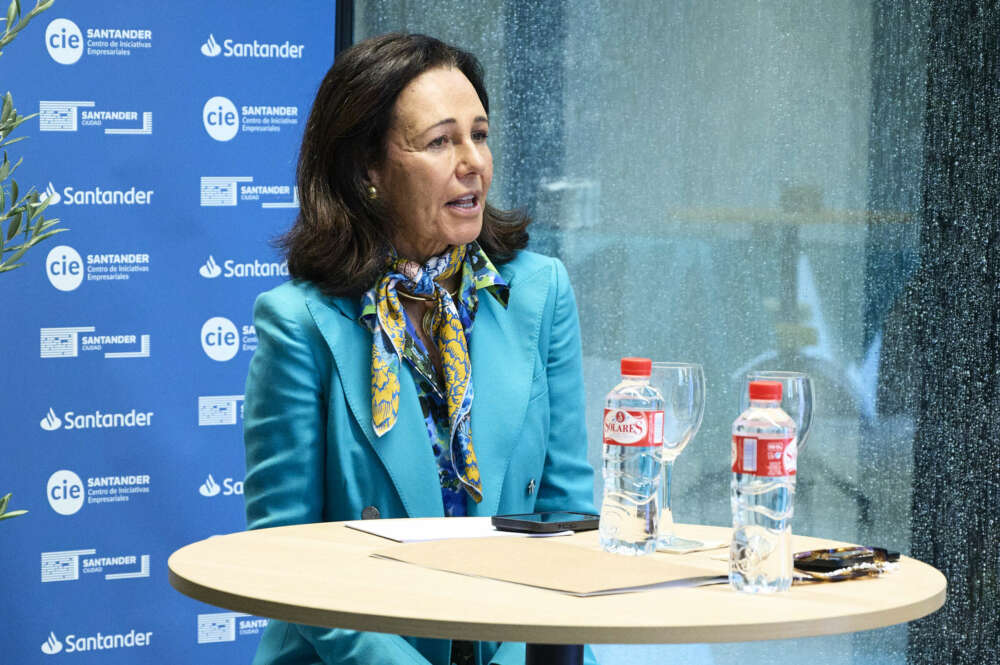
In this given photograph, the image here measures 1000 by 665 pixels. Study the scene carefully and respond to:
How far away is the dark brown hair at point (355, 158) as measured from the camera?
225 cm

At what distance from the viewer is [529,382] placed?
2.15 meters

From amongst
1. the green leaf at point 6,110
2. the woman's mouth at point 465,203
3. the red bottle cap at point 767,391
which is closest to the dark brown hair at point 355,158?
the woman's mouth at point 465,203

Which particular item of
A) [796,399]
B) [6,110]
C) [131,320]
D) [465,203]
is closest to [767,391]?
[796,399]

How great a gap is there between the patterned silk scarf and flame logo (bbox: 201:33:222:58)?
1.55m

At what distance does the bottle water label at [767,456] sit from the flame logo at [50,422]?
2.52 m

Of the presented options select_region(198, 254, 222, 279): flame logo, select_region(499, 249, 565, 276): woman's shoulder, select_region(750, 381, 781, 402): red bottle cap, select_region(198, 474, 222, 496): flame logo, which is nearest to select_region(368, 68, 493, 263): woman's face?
select_region(499, 249, 565, 276): woman's shoulder

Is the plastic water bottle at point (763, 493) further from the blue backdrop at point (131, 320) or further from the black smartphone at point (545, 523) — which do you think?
the blue backdrop at point (131, 320)

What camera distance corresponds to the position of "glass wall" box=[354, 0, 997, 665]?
341 centimetres

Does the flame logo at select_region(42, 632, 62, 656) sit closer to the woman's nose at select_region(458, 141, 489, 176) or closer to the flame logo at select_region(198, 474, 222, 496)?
the flame logo at select_region(198, 474, 222, 496)

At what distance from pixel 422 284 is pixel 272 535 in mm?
691

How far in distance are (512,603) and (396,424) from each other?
857mm

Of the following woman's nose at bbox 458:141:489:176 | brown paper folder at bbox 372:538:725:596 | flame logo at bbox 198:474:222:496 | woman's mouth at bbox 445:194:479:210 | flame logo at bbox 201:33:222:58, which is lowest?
flame logo at bbox 198:474:222:496

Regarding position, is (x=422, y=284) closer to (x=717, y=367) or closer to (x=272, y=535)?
(x=272, y=535)

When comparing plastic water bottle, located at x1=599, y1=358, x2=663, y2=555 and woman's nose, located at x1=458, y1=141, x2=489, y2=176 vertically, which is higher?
woman's nose, located at x1=458, y1=141, x2=489, y2=176
